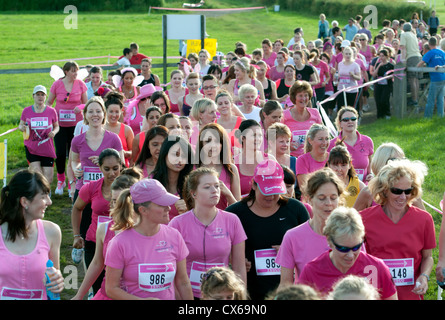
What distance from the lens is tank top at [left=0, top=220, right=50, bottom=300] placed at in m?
4.49

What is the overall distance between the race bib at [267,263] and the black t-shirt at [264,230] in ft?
0.10

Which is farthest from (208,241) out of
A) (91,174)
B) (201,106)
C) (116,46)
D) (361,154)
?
(116,46)

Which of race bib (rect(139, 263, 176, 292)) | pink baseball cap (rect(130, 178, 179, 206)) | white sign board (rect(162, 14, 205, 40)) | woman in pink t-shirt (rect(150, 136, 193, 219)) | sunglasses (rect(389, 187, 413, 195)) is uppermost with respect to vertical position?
white sign board (rect(162, 14, 205, 40))

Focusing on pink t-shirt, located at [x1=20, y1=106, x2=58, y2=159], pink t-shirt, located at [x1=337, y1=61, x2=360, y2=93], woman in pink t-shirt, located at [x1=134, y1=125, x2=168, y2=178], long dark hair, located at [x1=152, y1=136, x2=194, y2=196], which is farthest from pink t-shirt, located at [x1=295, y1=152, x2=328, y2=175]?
pink t-shirt, located at [x1=337, y1=61, x2=360, y2=93]

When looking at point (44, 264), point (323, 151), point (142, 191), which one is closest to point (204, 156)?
point (323, 151)

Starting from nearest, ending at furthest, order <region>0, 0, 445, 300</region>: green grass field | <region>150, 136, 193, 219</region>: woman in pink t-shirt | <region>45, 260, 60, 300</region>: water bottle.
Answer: <region>45, 260, 60, 300</region>: water bottle
<region>150, 136, 193, 219</region>: woman in pink t-shirt
<region>0, 0, 445, 300</region>: green grass field

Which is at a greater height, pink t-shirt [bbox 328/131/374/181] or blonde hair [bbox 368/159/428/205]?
blonde hair [bbox 368/159/428/205]

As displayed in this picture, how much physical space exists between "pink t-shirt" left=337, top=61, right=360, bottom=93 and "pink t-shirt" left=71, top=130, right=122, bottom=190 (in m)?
9.24

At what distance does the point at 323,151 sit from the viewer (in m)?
7.16

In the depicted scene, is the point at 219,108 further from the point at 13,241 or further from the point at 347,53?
the point at 347,53

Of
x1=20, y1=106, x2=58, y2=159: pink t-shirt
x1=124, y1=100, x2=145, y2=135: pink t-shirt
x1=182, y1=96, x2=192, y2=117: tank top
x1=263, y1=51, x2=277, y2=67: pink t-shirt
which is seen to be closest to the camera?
x1=124, y1=100, x2=145, y2=135: pink t-shirt

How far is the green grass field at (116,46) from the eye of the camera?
12.0 metres

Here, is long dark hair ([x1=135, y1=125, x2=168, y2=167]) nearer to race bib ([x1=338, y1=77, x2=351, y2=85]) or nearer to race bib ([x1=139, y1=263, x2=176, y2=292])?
race bib ([x1=139, y1=263, x2=176, y2=292])

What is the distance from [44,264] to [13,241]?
245 mm
